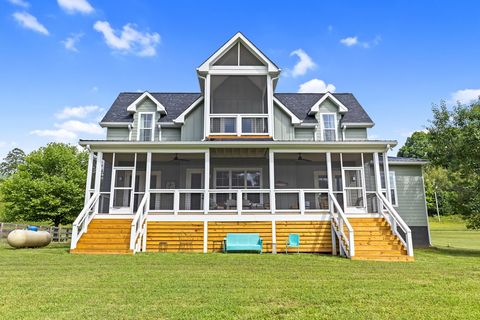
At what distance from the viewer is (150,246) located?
11344 mm

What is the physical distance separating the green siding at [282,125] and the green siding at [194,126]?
12.9 ft

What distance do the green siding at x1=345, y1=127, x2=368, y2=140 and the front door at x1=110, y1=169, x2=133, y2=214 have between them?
38.1 feet

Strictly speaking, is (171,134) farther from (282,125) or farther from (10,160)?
(10,160)

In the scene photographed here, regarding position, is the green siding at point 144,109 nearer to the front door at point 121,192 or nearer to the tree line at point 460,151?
the front door at point 121,192

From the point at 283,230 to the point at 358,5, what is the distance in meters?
11.7

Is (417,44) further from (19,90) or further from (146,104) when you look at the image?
(19,90)

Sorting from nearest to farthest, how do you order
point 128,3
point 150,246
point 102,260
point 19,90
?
point 102,260 < point 150,246 < point 128,3 < point 19,90

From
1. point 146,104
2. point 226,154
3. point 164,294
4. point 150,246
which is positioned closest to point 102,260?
point 150,246

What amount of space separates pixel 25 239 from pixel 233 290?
10.6 meters

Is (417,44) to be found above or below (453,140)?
above

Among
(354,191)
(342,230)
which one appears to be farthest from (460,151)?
(342,230)

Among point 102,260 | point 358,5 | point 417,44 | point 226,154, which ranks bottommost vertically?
point 102,260

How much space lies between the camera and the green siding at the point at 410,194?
642 inches

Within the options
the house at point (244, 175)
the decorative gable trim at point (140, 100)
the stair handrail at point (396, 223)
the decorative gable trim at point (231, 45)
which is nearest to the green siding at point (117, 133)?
the house at point (244, 175)
